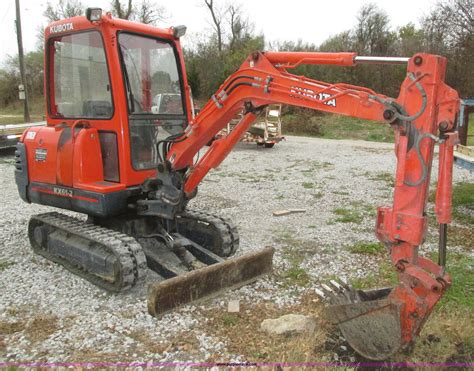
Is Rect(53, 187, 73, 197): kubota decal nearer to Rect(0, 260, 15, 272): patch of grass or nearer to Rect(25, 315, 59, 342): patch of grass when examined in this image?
Rect(0, 260, 15, 272): patch of grass

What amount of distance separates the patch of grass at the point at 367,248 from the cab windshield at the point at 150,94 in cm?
262

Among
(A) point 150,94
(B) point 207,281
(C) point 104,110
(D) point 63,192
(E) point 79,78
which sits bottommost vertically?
(B) point 207,281

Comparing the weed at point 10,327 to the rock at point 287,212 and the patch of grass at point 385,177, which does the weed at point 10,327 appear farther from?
the patch of grass at point 385,177

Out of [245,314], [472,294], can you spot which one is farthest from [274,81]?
[472,294]

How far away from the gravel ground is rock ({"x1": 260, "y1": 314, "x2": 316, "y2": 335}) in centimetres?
46

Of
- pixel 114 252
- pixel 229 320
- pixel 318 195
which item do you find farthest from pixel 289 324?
pixel 318 195

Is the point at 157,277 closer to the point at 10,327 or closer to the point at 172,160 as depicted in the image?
the point at 172,160

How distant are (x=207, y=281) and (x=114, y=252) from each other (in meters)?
0.91

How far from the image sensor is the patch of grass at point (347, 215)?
716 cm

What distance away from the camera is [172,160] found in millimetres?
4789

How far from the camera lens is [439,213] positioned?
3.13 m

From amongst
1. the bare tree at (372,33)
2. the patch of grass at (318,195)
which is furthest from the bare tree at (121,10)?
the patch of grass at (318,195)

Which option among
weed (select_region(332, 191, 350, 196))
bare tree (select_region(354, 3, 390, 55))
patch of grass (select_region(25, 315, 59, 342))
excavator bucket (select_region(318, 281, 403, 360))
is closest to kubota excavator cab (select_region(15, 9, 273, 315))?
patch of grass (select_region(25, 315, 59, 342))

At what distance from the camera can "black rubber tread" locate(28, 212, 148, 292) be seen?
14.1 ft
